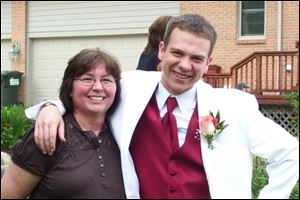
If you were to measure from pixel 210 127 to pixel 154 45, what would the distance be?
8.12 ft

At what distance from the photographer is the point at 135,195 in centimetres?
223

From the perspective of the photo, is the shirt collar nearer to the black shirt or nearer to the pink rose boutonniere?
the pink rose boutonniere

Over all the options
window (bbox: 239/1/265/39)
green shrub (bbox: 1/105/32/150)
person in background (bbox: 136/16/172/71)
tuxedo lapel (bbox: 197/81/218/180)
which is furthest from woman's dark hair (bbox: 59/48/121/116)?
window (bbox: 239/1/265/39)

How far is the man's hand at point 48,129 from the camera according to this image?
2.13 metres

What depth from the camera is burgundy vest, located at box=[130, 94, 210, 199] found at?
7.26ft

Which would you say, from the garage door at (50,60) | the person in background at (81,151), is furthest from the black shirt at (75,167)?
the garage door at (50,60)

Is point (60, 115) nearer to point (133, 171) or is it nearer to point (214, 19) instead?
point (133, 171)

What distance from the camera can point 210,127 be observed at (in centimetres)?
215

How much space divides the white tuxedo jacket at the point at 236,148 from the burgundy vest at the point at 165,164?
36 mm

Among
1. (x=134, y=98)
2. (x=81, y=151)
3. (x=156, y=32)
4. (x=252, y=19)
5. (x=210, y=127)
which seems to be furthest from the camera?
(x=252, y=19)

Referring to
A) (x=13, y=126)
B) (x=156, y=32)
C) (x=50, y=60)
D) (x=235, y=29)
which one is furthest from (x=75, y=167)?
(x=50, y=60)

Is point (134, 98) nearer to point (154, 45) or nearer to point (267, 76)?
point (154, 45)

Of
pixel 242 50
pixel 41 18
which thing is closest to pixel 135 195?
pixel 242 50

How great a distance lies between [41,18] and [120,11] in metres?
3.17
